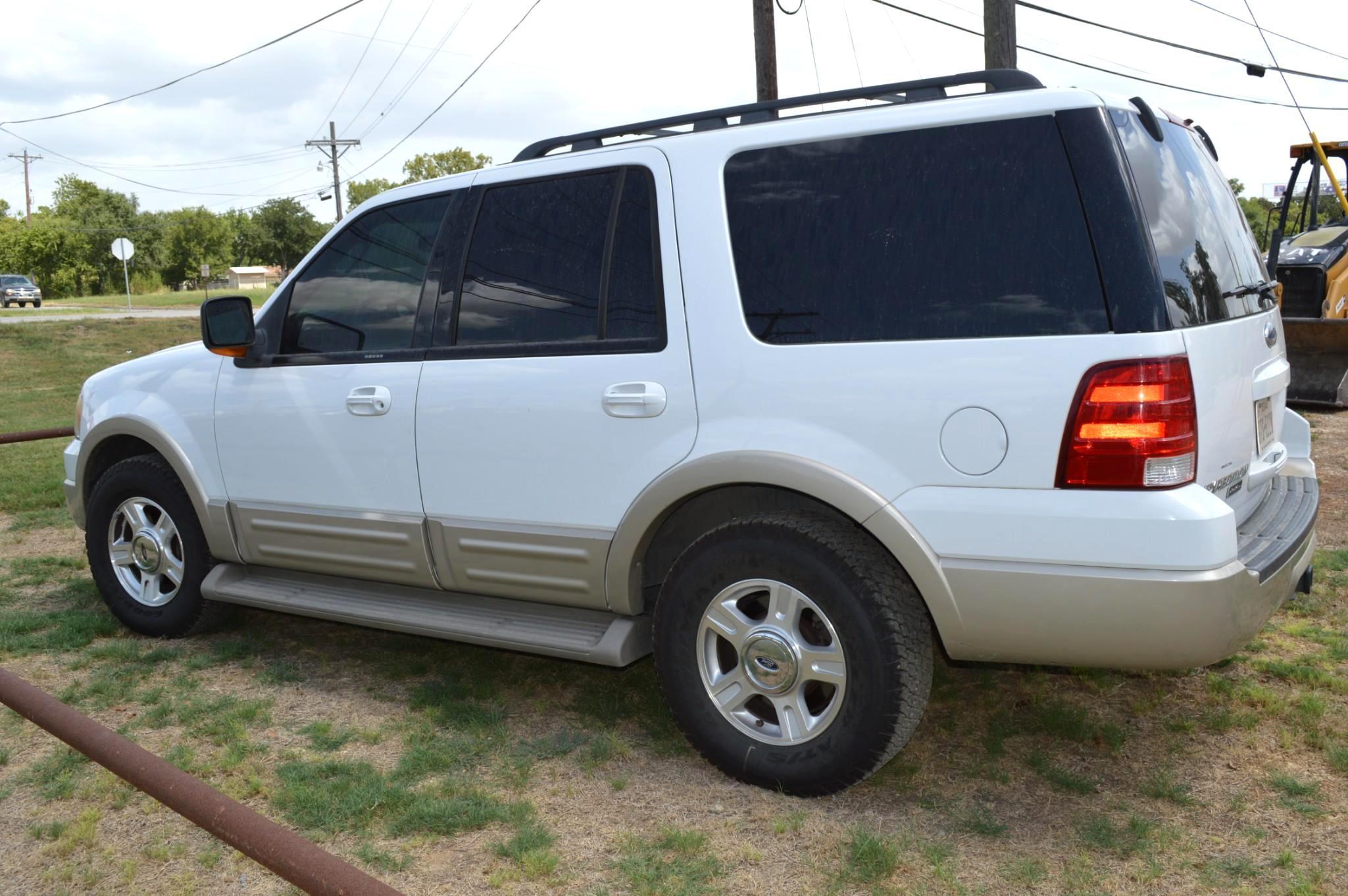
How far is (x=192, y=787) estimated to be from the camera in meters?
1.95

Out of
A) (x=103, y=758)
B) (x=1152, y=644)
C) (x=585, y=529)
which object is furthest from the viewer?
(x=585, y=529)

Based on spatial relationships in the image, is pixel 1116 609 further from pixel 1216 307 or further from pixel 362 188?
pixel 362 188

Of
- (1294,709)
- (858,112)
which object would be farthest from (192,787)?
(1294,709)

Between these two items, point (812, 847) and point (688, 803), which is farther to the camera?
point (688, 803)

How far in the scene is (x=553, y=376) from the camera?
3.84 meters

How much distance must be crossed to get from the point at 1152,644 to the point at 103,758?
8.07ft

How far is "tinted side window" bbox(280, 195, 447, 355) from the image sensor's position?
433 centimetres

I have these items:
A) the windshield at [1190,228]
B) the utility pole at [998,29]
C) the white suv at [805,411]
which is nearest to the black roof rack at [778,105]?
the white suv at [805,411]

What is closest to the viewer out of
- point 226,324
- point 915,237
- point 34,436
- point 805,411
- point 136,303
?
point 915,237

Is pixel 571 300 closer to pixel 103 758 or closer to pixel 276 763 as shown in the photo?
pixel 276 763

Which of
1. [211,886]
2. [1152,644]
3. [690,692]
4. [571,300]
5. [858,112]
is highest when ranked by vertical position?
[858,112]

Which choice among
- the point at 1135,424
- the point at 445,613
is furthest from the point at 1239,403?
the point at 445,613

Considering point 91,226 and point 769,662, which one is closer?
point 769,662

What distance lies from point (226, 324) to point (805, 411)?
2.49m
